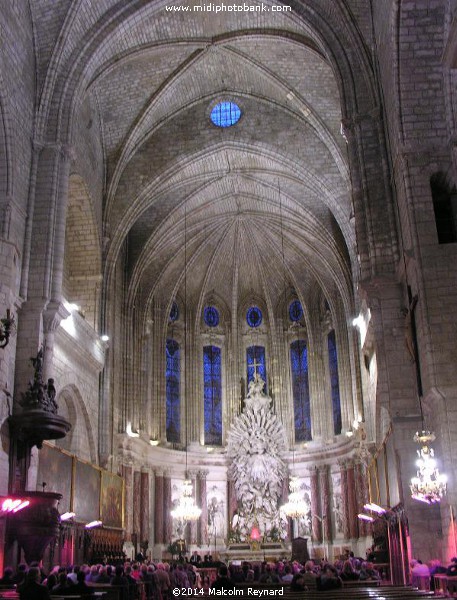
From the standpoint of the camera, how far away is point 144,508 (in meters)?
27.2

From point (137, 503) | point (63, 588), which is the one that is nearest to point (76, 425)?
point (137, 503)

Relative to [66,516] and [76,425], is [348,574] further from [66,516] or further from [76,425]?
[76,425]

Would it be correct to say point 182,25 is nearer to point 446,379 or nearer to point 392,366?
point 392,366

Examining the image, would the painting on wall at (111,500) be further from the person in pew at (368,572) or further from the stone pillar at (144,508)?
the person in pew at (368,572)

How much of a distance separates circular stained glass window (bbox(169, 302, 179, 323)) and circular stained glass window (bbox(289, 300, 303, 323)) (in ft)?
17.5

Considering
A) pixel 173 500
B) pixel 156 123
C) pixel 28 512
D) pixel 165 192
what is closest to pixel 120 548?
pixel 173 500

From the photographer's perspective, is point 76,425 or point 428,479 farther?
point 76,425

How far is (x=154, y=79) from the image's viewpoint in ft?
76.8

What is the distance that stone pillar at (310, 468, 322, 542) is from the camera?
29.2m

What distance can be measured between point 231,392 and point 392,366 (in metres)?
18.0

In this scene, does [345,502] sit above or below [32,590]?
above

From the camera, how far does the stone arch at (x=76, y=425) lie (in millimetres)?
20938

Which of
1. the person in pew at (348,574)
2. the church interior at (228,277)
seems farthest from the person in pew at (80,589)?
the person in pew at (348,574)

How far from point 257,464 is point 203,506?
2979 millimetres
